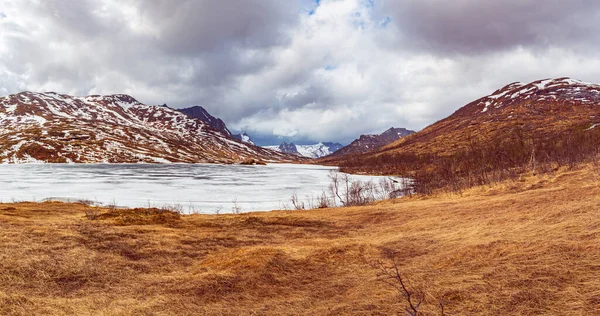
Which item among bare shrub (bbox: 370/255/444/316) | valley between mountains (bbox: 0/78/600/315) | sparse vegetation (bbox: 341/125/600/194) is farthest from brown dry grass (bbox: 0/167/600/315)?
sparse vegetation (bbox: 341/125/600/194)

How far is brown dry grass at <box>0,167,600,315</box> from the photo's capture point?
8.77m

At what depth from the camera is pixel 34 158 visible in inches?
5989

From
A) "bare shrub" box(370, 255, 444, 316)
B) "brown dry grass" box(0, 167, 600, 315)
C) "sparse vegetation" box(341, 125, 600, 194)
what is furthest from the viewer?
"sparse vegetation" box(341, 125, 600, 194)

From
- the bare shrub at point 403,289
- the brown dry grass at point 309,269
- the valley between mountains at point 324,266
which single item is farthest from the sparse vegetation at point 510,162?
the bare shrub at point 403,289

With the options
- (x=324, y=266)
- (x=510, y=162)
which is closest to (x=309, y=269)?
(x=324, y=266)

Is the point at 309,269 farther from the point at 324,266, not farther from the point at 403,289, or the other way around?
the point at 403,289

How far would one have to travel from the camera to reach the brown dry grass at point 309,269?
28.8 ft

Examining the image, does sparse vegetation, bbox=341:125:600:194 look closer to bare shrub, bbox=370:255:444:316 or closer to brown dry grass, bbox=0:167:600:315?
brown dry grass, bbox=0:167:600:315

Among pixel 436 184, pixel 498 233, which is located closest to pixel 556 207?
pixel 498 233

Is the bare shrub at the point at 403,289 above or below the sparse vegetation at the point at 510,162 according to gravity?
below

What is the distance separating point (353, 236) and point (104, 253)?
12661 mm

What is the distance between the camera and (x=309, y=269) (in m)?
12.5

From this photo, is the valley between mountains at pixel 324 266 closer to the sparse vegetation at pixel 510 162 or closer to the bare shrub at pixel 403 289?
the bare shrub at pixel 403 289

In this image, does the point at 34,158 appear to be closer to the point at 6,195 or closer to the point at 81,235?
the point at 6,195
